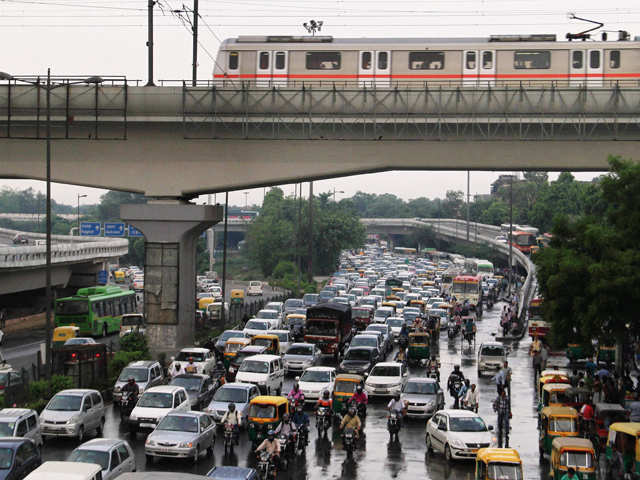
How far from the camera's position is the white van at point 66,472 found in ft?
52.6

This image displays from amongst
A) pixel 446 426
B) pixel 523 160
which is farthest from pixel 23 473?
pixel 523 160

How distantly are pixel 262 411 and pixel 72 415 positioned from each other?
5165 millimetres

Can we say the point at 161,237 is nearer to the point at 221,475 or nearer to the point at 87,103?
the point at 87,103

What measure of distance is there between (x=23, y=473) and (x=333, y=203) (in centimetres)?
13404

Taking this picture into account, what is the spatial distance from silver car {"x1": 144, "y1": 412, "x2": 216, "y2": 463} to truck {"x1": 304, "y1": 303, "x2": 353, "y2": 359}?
20.1 m

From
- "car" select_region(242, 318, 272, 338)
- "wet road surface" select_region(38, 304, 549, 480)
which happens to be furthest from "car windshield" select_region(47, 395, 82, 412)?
"car" select_region(242, 318, 272, 338)

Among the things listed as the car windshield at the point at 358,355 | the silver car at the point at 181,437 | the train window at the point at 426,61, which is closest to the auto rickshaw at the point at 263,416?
the silver car at the point at 181,437

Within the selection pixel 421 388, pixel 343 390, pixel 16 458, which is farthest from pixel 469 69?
pixel 16 458

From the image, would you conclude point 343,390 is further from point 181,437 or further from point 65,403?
point 65,403

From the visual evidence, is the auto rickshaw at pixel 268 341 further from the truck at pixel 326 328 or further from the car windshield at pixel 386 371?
the car windshield at pixel 386 371

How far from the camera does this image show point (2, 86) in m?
38.0

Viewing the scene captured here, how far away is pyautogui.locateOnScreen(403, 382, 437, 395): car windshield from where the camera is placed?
30042mm

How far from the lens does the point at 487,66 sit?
123ft

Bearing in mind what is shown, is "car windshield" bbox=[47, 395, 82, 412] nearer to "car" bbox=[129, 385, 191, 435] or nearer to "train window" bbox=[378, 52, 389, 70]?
"car" bbox=[129, 385, 191, 435]
